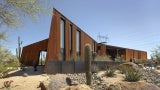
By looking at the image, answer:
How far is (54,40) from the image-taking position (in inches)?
1146

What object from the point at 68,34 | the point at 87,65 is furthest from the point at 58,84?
the point at 68,34

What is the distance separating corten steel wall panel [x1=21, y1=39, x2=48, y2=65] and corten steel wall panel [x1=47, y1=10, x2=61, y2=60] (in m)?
6.25

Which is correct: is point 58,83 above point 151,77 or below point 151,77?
above

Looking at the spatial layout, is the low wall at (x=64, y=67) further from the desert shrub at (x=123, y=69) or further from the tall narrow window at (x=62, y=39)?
the desert shrub at (x=123, y=69)

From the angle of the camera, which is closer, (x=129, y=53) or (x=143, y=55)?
(x=129, y=53)

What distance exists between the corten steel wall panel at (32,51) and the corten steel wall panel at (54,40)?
6.25 metres

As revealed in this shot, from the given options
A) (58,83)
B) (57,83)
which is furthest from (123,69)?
(57,83)

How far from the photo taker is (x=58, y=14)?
29984 mm

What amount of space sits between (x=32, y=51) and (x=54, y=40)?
12.5 metres

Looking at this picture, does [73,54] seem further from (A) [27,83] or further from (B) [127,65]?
(A) [27,83]

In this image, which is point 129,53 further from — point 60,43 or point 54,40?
point 54,40

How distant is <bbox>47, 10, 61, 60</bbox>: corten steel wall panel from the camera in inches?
1128

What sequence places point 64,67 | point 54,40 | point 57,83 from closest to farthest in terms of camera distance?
1. point 57,83
2. point 64,67
3. point 54,40

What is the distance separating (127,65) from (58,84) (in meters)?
12.6
